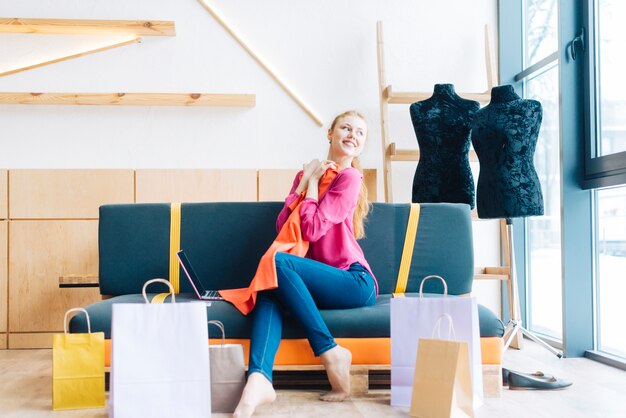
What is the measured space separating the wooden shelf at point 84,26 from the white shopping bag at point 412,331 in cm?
269

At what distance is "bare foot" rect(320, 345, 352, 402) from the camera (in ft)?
7.96

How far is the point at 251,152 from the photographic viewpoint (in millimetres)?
4570

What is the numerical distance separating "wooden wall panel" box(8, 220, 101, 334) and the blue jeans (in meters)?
1.90

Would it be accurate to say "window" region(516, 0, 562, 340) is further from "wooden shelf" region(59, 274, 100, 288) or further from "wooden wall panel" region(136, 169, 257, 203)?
"wooden shelf" region(59, 274, 100, 288)

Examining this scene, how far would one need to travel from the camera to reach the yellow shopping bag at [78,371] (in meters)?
2.37

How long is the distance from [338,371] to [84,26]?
284cm

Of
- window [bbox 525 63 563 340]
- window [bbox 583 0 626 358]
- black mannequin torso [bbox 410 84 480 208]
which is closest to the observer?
window [bbox 583 0 626 358]

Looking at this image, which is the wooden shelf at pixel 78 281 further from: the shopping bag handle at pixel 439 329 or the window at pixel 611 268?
the window at pixel 611 268

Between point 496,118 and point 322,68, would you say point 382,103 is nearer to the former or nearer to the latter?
point 322,68

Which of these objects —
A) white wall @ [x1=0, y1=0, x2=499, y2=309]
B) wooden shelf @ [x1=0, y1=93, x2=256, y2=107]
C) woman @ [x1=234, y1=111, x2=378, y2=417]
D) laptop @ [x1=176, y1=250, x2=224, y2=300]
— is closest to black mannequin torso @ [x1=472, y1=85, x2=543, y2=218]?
woman @ [x1=234, y1=111, x2=378, y2=417]

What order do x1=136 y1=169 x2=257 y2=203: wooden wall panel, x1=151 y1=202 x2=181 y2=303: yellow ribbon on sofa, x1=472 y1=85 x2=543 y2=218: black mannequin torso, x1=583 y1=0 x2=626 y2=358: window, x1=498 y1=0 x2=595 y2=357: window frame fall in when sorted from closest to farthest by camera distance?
1. x1=151 y1=202 x2=181 y2=303: yellow ribbon on sofa
2. x1=472 y1=85 x2=543 y2=218: black mannequin torso
3. x1=583 y1=0 x2=626 y2=358: window
4. x1=498 y1=0 x2=595 y2=357: window frame
5. x1=136 y1=169 x2=257 y2=203: wooden wall panel

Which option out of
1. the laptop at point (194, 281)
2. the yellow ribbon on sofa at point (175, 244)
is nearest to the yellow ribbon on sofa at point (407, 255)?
the laptop at point (194, 281)

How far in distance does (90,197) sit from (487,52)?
2532mm

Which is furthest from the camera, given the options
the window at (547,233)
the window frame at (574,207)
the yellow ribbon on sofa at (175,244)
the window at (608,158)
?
the window at (547,233)
